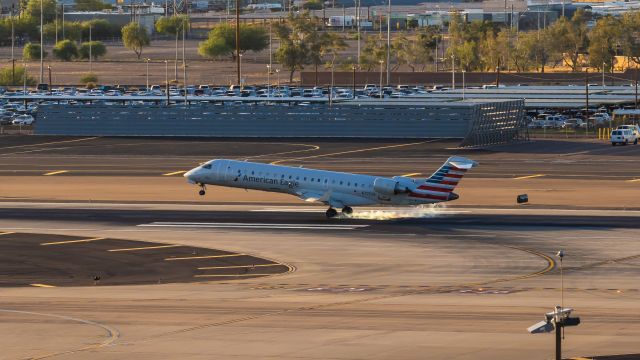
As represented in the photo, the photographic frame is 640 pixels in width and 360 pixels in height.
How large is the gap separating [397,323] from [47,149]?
9457cm

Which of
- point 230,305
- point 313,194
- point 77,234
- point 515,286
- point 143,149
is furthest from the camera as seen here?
point 143,149

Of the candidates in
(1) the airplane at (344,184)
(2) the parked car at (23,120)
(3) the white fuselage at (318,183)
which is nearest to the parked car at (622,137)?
(1) the airplane at (344,184)

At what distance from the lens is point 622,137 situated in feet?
488

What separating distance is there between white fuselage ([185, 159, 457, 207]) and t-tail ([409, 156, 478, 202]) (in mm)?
234

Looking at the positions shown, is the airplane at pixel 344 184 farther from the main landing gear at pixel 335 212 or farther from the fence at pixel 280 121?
the fence at pixel 280 121

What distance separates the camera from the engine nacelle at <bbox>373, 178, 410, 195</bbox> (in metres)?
88.9

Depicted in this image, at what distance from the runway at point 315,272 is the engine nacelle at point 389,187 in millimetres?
2053

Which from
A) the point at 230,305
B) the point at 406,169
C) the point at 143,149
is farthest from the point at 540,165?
the point at 230,305

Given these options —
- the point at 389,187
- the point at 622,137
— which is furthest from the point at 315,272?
the point at 622,137

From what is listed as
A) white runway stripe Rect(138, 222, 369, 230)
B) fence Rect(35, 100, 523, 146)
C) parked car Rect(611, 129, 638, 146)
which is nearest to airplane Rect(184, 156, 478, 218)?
white runway stripe Rect(138, 222, 369, 230)

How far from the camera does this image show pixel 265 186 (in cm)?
9362

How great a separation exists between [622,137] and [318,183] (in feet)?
215

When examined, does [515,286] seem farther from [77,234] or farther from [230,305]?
[77,234]

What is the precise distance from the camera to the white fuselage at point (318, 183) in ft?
293
